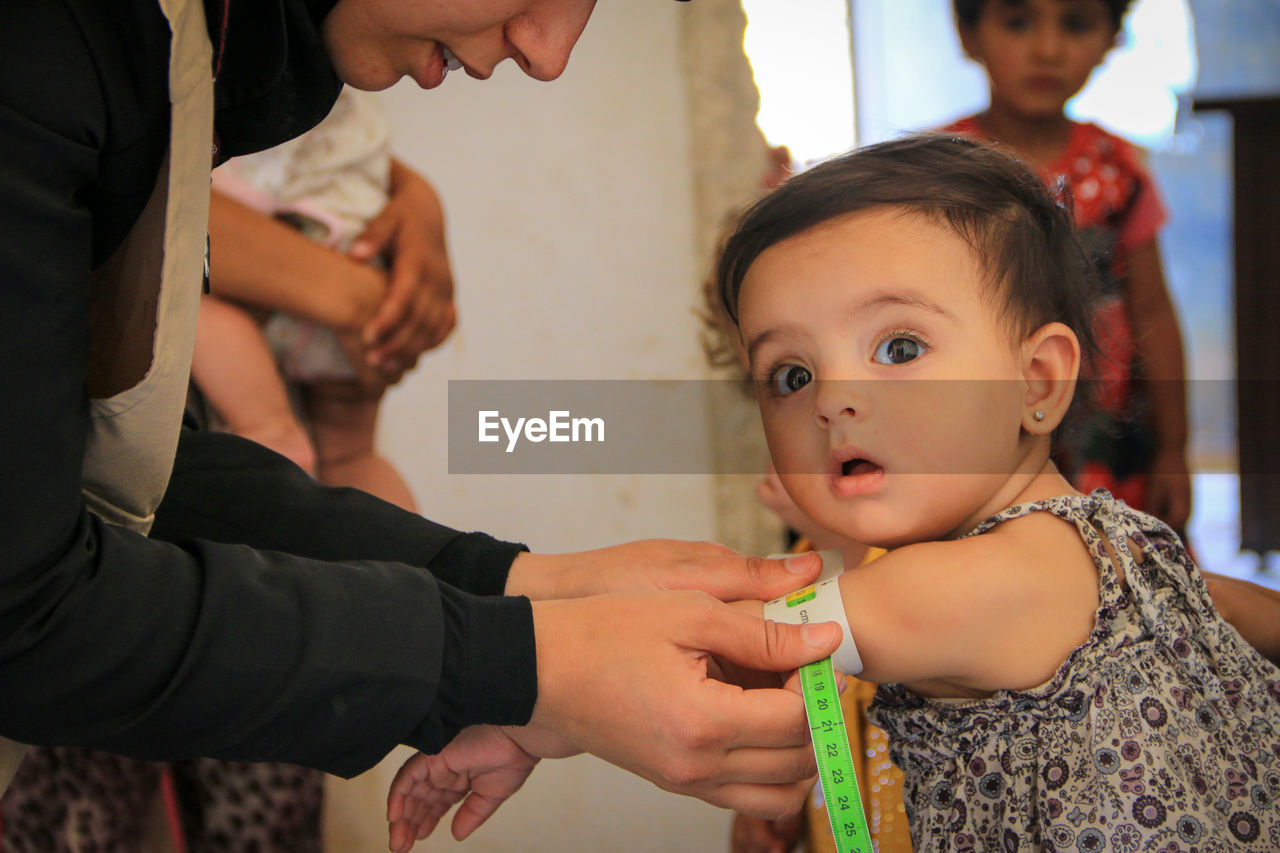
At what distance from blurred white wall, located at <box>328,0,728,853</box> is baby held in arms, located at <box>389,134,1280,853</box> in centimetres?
118

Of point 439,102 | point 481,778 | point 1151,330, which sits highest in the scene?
point 439,102

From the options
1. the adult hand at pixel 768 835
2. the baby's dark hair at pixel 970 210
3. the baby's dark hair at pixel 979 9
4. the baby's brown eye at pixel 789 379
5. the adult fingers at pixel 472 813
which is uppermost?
the baby's dark hair at pixel 979 9

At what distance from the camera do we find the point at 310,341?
1807mm

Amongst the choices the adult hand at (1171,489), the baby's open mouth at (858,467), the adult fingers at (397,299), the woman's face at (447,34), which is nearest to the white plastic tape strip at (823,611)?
the baby's open mouth at (858,467)

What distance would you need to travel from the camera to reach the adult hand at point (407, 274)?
1849 mm

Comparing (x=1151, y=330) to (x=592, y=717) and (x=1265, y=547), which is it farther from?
(x=592, y=717)

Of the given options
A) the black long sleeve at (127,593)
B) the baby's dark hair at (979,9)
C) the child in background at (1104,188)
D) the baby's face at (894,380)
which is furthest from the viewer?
the baby's dark hair at (979,9)

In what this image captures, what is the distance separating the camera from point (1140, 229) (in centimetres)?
205

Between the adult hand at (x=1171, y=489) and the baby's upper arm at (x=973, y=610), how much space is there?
4.72 ft

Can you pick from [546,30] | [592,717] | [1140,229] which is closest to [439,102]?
[546,30]

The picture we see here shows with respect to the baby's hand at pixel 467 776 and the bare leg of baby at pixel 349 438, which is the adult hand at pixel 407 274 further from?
the baby's hand at pixel 467 776

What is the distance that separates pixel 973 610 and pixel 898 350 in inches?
9.4

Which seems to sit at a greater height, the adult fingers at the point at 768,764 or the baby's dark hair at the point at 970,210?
the baby's dark hair at the point at 970,210

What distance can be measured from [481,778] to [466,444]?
3.92 ft
